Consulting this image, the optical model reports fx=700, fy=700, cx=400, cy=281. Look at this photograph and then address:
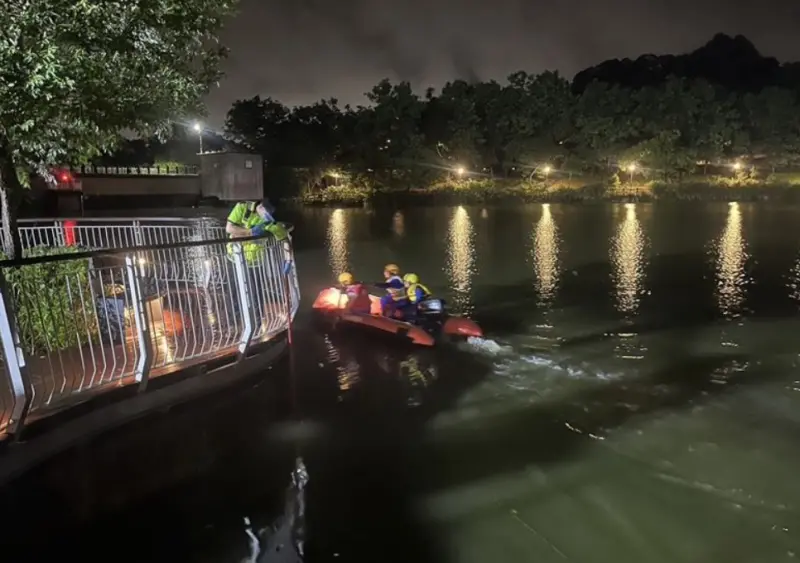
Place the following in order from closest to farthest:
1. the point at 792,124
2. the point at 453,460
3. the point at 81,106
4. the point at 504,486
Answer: the point at 504,486
the point at 453,460
the point at 81,106
the point at 792,124

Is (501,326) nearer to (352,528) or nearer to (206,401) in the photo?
(206,401)

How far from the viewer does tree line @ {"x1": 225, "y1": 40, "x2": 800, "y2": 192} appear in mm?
63031

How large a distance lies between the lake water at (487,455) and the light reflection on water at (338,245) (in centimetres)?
807

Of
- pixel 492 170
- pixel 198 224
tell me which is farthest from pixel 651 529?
pixel 492 170

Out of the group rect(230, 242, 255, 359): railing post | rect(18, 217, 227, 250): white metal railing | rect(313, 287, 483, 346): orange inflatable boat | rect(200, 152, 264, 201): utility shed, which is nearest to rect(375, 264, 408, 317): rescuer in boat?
rect(313, 287, 483, 346): orange inflatable boat

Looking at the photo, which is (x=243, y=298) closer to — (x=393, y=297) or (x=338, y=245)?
(x=393, y=297)

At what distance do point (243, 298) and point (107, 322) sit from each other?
1.49m

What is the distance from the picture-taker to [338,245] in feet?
88.1

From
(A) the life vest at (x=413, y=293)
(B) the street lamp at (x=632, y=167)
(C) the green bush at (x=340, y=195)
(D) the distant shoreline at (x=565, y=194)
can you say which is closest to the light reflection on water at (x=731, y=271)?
(A) the life vest at (x=413, y=293)

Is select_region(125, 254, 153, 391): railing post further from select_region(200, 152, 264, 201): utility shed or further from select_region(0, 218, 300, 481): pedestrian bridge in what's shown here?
select_region(200, 152, 264, 201): utility shed

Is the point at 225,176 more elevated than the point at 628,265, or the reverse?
the point at 225,176

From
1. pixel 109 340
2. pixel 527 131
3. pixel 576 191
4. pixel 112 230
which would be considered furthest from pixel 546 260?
pixel 527 131

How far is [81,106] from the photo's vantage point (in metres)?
7.30

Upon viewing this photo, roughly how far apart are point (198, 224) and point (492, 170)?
59484 mm
